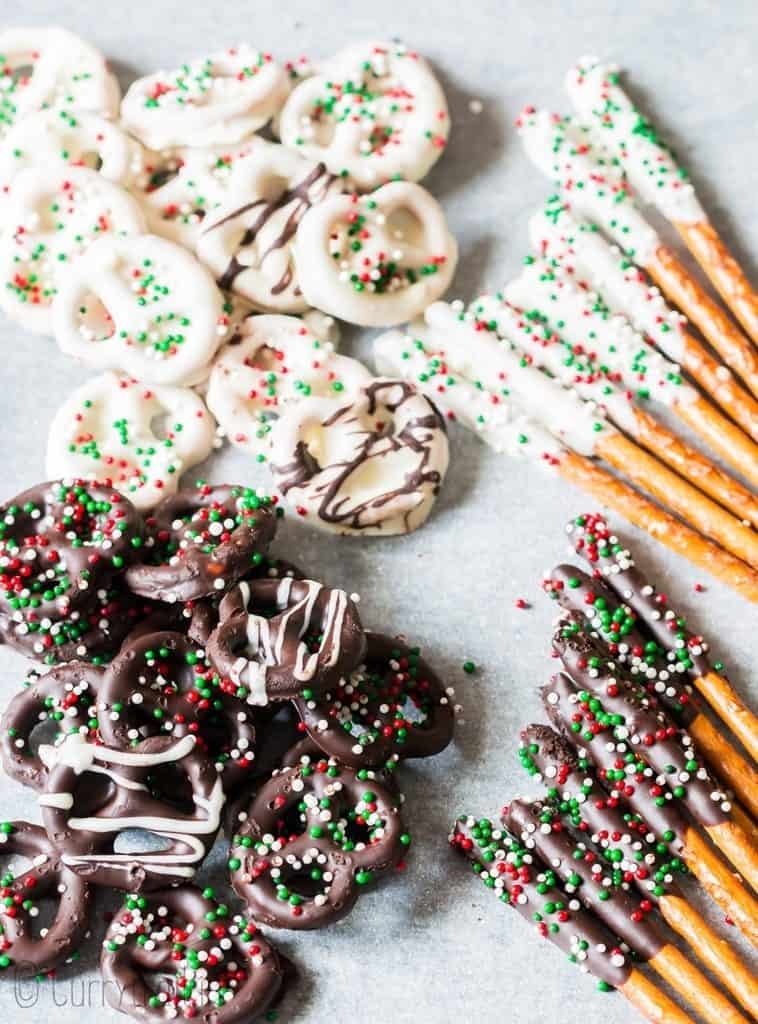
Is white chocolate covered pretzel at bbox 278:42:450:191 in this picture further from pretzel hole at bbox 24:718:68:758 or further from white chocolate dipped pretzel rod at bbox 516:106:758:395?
pretzel hole at bbox 24:718:68:758

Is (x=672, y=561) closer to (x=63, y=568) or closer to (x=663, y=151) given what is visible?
(x=663, y=151)

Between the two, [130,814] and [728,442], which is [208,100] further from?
[130,814]

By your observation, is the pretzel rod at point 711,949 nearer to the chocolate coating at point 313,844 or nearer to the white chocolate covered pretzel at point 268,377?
the chocolate coating at point 313,844

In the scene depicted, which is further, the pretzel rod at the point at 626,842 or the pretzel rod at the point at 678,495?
the pretzel rod at the point at 678,495

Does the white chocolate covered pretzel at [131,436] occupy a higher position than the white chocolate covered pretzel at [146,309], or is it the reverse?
the white chocolate covered pretzel at [146,309]

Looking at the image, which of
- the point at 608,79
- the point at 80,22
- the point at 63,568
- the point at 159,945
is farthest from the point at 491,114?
the point at 159,945

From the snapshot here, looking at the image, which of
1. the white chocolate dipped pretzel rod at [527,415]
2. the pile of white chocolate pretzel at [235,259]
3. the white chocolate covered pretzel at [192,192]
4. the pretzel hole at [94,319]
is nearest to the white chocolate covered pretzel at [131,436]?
the pile of white chocolate pretzel at [235,259]
